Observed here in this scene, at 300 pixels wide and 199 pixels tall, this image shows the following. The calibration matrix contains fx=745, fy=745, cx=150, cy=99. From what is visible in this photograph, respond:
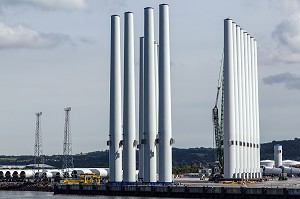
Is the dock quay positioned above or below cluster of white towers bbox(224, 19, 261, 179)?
below

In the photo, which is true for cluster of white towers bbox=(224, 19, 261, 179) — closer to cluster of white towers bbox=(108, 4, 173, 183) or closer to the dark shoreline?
cluster of white towers bbox=(108, 4, 173, 183)

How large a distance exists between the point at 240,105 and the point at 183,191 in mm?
34520

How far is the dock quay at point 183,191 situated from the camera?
10138cm

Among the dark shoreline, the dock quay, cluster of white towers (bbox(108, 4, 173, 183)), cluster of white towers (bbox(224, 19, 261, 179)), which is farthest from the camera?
the dark shoreline

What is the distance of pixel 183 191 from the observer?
113000 millimetres

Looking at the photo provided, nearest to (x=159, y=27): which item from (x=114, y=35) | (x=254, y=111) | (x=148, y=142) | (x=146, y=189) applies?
(x=114, y=35)

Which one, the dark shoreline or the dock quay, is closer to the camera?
the dock quay

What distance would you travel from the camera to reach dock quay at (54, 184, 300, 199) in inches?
3991

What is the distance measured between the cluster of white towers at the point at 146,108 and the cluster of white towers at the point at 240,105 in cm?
1455

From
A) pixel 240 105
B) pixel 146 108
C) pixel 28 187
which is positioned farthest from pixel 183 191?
pixel 28 187

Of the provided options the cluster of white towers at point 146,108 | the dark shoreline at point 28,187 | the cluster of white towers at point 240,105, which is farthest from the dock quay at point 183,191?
the dark shoreline at point 28,187

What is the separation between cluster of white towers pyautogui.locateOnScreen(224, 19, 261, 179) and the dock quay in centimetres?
1959

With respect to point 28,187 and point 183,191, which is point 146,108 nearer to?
point 183,191

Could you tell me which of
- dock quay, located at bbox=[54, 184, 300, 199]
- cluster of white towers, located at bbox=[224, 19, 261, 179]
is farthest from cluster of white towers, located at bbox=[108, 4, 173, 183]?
cluster of white towers, located at bbox=[224, 19, 261, 179]
